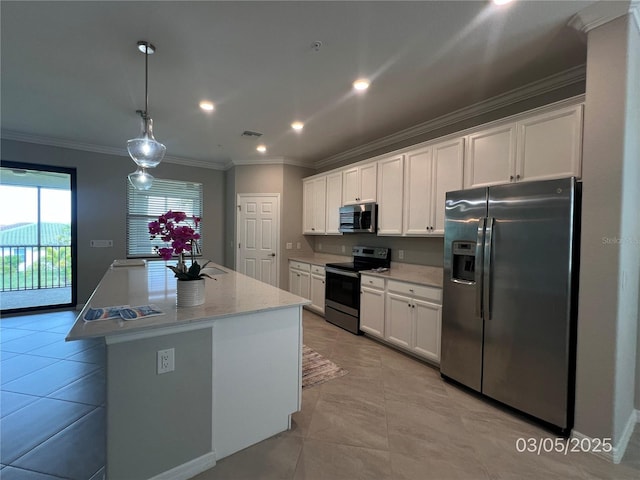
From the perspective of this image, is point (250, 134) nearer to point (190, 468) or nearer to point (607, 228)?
point (190, 468)

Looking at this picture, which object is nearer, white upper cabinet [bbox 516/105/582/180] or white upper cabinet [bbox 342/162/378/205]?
white upper cabinet [bbox 516/105/582/180]

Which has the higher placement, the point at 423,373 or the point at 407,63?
the point at 407,63

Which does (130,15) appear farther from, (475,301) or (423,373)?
(423,373)

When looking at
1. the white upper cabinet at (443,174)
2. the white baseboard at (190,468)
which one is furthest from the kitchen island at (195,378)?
the white upper cabinet at (443,174)

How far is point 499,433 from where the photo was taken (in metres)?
1.98

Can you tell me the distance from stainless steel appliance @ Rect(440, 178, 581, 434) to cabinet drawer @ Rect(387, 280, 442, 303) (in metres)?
0.20

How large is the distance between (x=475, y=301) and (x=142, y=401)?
2.42 metres

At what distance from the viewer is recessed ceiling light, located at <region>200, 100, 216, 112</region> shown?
125 inches

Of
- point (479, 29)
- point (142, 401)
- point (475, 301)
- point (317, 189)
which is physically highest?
point (479, 29)

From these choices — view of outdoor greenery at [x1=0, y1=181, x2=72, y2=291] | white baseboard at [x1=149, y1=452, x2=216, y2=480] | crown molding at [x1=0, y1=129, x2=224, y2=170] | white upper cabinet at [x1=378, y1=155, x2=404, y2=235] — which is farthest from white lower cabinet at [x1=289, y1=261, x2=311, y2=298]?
view of outdoor greenery at [x1=0, y1=181, x2=72, y2=291]

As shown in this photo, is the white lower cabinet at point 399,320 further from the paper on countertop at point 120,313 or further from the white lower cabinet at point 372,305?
the paper on countertop at point 120,313

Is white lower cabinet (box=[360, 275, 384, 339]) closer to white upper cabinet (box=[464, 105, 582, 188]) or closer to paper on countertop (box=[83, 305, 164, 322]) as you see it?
white upper cabinet (box=[464, 105, 582, 188])

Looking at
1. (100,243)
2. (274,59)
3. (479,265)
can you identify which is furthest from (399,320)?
(100,243)

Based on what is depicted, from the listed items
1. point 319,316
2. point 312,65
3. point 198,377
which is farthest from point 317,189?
point 198,377
